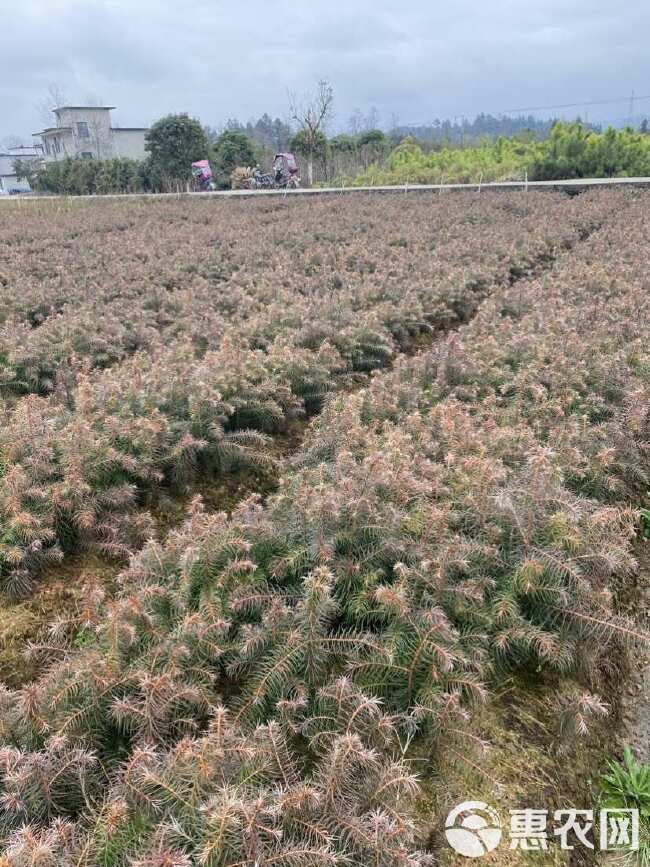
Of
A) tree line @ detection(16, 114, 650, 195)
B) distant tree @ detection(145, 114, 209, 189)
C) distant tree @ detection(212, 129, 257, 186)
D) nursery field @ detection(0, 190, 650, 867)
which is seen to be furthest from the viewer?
distant tree @ detection(212, 129, 257, 186)

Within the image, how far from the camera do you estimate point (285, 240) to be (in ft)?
38.2

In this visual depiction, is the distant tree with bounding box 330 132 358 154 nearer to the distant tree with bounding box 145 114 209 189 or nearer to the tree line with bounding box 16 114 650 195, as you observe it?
the tree line with bounding box 16 114 650 195

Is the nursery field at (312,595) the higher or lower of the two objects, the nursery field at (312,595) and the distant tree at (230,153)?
the lower

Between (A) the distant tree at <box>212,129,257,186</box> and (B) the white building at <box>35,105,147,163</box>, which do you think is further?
(B) the white building at <box>35,105,147,163</box>

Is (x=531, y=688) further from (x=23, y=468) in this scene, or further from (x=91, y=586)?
(x=23, y=468)

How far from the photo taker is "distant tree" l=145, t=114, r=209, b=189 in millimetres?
30375

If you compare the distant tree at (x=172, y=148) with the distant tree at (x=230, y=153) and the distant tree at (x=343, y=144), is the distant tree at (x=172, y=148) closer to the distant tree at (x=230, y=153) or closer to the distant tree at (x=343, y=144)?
the distant tree at (x=230, y=153)

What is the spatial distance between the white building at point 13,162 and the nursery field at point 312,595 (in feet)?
171

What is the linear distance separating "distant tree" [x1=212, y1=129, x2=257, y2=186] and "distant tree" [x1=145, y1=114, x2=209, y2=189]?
80.5 inches

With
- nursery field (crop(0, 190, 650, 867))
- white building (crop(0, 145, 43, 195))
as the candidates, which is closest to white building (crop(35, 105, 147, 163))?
white building (crop(0, 145, 43, 195))

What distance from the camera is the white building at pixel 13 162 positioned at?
172ft

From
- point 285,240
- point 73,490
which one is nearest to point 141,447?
point 73,490

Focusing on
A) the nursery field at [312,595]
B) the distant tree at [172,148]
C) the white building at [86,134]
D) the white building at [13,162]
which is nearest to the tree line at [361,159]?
the distant tree at [172,148]

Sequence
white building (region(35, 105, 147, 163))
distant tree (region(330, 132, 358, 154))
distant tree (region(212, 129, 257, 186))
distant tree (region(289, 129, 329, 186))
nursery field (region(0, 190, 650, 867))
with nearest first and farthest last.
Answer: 1. nursery field (region(0, 190, 650, 867))
2. distant tree (region(289, 129, 329, 186))
3. distant tree (region(212, 129, 257, 186))
4. distant tree (region(330, 132, 358, 154))
5. white building (region(35, 105, 147, 163))
